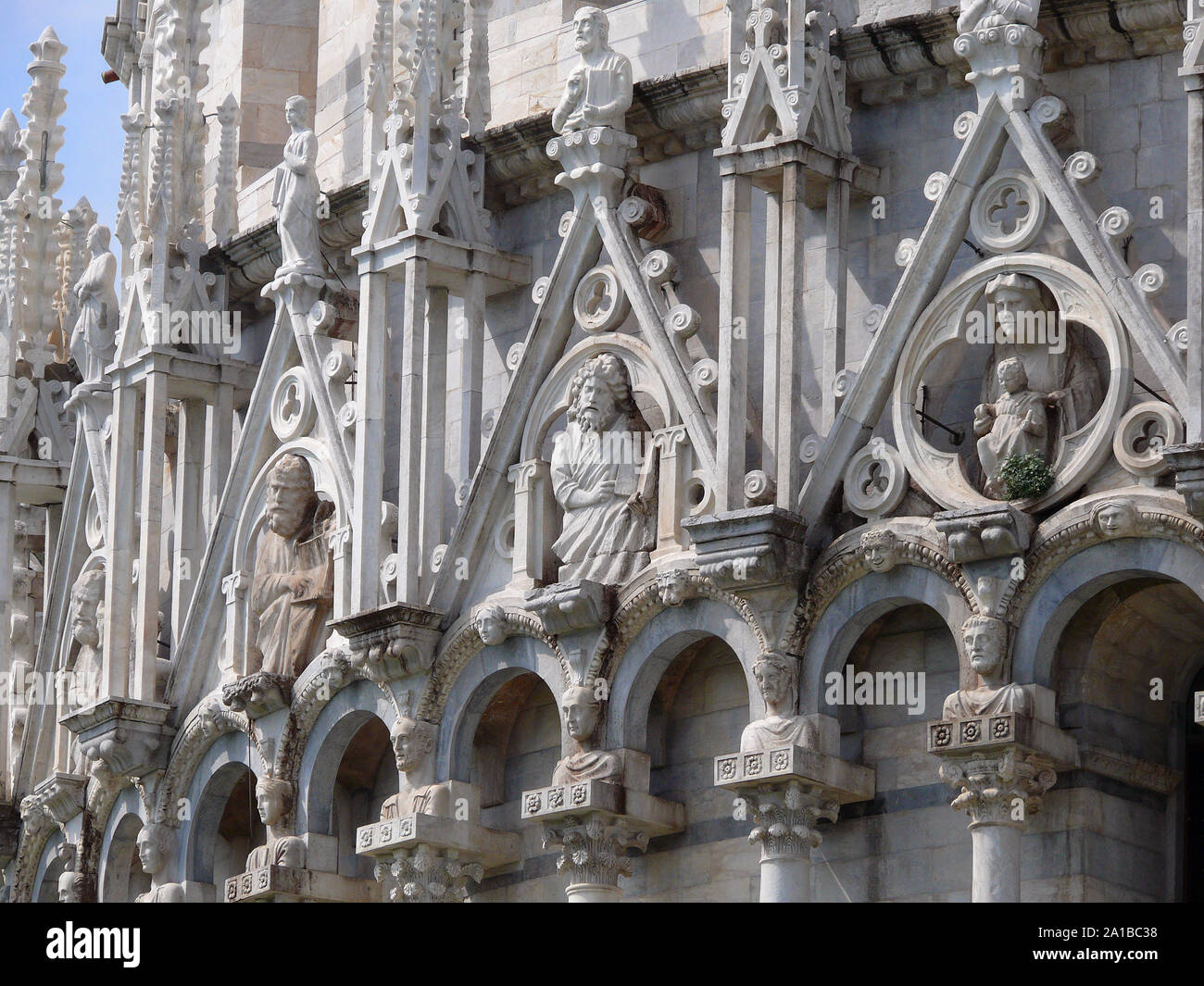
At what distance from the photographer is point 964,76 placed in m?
26.1

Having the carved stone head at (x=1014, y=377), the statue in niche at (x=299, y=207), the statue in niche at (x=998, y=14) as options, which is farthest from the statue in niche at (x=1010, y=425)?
the statue in niche at (x=299, y=207)

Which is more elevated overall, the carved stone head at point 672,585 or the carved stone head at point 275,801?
the carved stone head at point 672,585

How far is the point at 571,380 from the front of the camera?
2756 cm

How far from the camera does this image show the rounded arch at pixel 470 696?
2758 cm

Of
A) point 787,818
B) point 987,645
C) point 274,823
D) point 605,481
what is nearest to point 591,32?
point 605,481

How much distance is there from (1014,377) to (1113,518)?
1375mm

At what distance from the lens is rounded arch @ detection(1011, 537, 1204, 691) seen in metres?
23.9

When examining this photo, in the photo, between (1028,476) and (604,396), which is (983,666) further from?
(604,396)

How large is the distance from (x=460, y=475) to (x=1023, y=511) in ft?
18.8

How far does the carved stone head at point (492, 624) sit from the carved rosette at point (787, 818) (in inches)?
117

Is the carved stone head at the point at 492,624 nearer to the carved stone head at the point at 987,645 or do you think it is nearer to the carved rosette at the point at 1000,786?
the carved stone head at the point at 987,645

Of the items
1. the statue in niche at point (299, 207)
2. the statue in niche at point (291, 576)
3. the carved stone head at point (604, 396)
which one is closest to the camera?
the carved stone head at point (604, 396)

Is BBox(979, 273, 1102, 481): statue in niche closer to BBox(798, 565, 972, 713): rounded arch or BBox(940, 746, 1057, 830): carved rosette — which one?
BBox(798, 565, 972, 713): rounded arch
